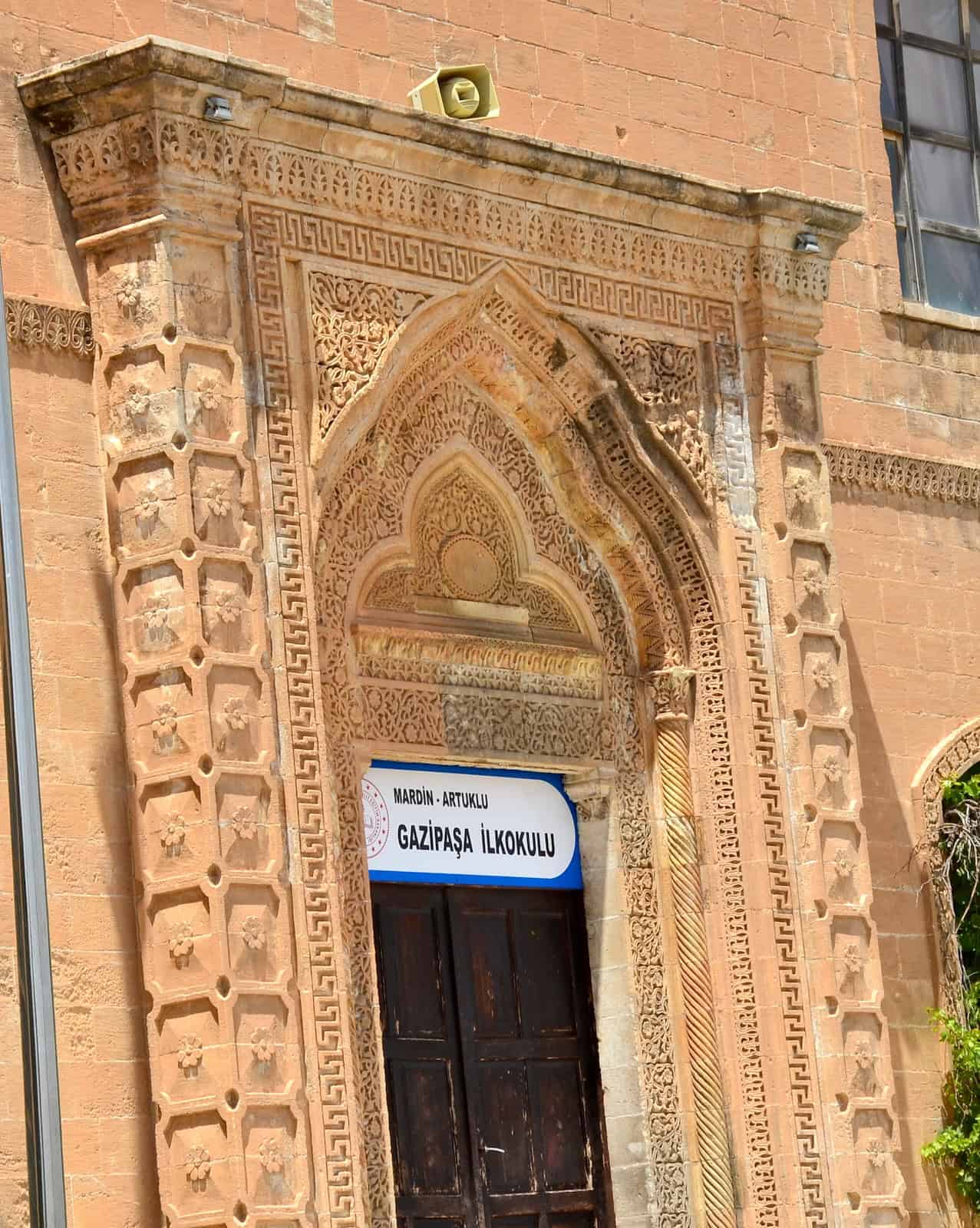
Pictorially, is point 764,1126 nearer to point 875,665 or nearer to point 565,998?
point 565,998

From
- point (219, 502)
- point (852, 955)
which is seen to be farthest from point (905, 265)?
point (219, 502)

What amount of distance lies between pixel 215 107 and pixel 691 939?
3.76 m

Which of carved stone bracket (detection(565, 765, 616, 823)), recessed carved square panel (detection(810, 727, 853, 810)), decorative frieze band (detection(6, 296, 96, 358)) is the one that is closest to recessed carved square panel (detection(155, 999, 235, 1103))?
decorative frieze band (detection(6, 296, 96, 358))

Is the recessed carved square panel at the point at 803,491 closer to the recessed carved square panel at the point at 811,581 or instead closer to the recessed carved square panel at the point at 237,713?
the recessed carved square panel at the point at 811,581

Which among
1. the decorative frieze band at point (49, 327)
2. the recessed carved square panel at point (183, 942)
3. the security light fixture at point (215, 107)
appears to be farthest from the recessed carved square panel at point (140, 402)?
the recessed carved square panel at point (183, 942)

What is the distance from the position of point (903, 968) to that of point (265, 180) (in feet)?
14.7

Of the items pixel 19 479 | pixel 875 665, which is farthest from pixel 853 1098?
pixel 19 479

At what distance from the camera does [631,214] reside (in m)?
10.9

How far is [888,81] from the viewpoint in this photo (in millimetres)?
13016

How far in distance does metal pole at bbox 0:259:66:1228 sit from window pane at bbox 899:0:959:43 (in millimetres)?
6889

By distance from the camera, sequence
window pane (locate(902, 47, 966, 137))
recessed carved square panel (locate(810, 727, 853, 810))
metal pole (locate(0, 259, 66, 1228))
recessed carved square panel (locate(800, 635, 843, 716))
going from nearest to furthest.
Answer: metal pole (locate(0, 259, 66, 1228))
recessed carved square panel (locate(810, 727, 853, 810))
recessed carved square panel (locate(800, 635, 843, 716))
window pane (locate(902, 47, 966, 137))

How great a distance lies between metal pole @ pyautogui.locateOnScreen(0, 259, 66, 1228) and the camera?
7.25m

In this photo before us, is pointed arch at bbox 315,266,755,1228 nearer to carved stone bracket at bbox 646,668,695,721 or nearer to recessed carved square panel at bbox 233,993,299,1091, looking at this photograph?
carved stone bracket at bbox 646,668,695,721

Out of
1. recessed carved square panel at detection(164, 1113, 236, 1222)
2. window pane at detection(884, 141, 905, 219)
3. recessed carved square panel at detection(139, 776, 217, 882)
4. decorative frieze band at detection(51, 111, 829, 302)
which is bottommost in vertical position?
recessed carved square panel at detection(164, 1113, 236, 1222)
